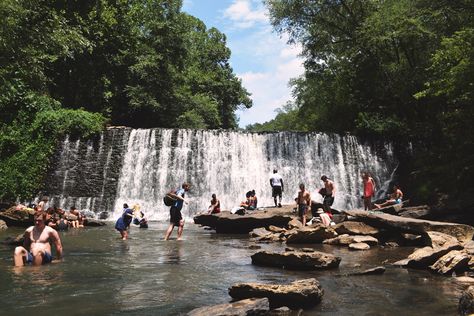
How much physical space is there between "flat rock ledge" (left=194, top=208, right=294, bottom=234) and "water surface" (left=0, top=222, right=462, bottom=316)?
444 centimetres

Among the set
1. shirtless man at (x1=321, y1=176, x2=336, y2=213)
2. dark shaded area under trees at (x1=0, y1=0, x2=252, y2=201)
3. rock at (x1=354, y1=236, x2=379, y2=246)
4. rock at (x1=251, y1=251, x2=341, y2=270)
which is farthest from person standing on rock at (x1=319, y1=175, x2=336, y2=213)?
dark shaded area under trees at (x1=0, y1=0, x2=252, y2=201)

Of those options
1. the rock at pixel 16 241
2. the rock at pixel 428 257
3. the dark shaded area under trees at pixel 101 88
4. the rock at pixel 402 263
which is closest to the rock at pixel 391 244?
the rock at pixel 402 263

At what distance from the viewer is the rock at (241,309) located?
4.86 meters

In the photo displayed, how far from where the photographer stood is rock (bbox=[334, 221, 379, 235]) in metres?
12.4

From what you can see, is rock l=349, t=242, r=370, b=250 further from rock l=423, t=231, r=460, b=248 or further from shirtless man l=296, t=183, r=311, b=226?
shirtless man l=296, t=183, r=311, b=226

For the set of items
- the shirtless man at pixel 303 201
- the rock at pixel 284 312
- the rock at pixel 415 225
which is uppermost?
the shirtless man at pixel 303 201

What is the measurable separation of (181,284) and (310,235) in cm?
569

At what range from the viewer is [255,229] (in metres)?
15.1

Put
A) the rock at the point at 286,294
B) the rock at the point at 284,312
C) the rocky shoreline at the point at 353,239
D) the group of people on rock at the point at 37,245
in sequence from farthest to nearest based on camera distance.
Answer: the group of people on rock at the point at 37,245
the rocky shoreline at the point at 353,239
the rock at the point at 286,294
the rock at the point at 284,312

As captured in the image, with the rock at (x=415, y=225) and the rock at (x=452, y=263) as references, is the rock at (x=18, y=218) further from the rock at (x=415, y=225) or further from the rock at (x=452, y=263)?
the rock at (x=452, y=263)

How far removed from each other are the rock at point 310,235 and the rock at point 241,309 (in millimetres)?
6820

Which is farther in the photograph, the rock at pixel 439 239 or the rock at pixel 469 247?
the rock at pixel 439 239

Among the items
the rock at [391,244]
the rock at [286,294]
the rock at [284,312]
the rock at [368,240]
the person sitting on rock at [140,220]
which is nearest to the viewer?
the rock at [284,312]

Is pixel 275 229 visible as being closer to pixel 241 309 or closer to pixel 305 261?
pixel 305 261
